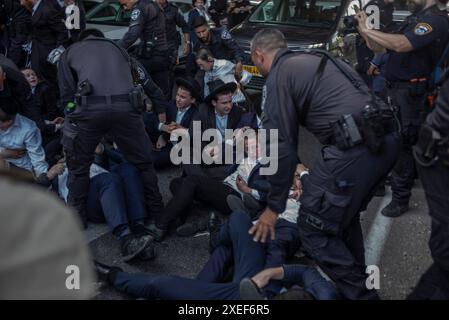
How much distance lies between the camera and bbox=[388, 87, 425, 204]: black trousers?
13.3 feet

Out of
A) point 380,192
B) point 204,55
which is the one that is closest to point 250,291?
point 380,192

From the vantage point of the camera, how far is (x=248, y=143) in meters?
4.27

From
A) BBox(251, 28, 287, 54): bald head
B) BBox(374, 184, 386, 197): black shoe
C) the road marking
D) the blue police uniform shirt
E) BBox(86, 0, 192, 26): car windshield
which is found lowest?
BBox(374, 184, 386, 197): black shoe

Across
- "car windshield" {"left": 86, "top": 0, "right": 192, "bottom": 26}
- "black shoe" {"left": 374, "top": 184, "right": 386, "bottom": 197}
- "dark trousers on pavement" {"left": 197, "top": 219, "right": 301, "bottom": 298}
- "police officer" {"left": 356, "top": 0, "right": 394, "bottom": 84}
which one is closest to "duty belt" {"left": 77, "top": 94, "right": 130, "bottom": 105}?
"dark trousers on pavement" {"left": 197, "top": 219, "right": 301, "bottom": 298}

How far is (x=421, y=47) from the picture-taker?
386 cm

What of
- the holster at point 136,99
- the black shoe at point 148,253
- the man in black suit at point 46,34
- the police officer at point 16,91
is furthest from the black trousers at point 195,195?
the man in black suit at point 46,34

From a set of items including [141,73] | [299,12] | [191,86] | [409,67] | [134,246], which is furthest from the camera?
[299,12]

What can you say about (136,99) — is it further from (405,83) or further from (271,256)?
(405,83)

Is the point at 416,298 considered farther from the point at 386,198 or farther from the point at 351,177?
the point at 386,198

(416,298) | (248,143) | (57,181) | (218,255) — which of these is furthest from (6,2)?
(416,298)

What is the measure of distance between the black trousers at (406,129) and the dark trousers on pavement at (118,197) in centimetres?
204

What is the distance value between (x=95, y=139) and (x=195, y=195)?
91 cm

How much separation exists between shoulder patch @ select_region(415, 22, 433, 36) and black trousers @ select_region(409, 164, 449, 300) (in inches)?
61.7

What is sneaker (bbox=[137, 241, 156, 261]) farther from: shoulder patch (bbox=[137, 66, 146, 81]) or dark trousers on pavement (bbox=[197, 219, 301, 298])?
shoulder patch (bbox=[137, 66, 146, 81])
